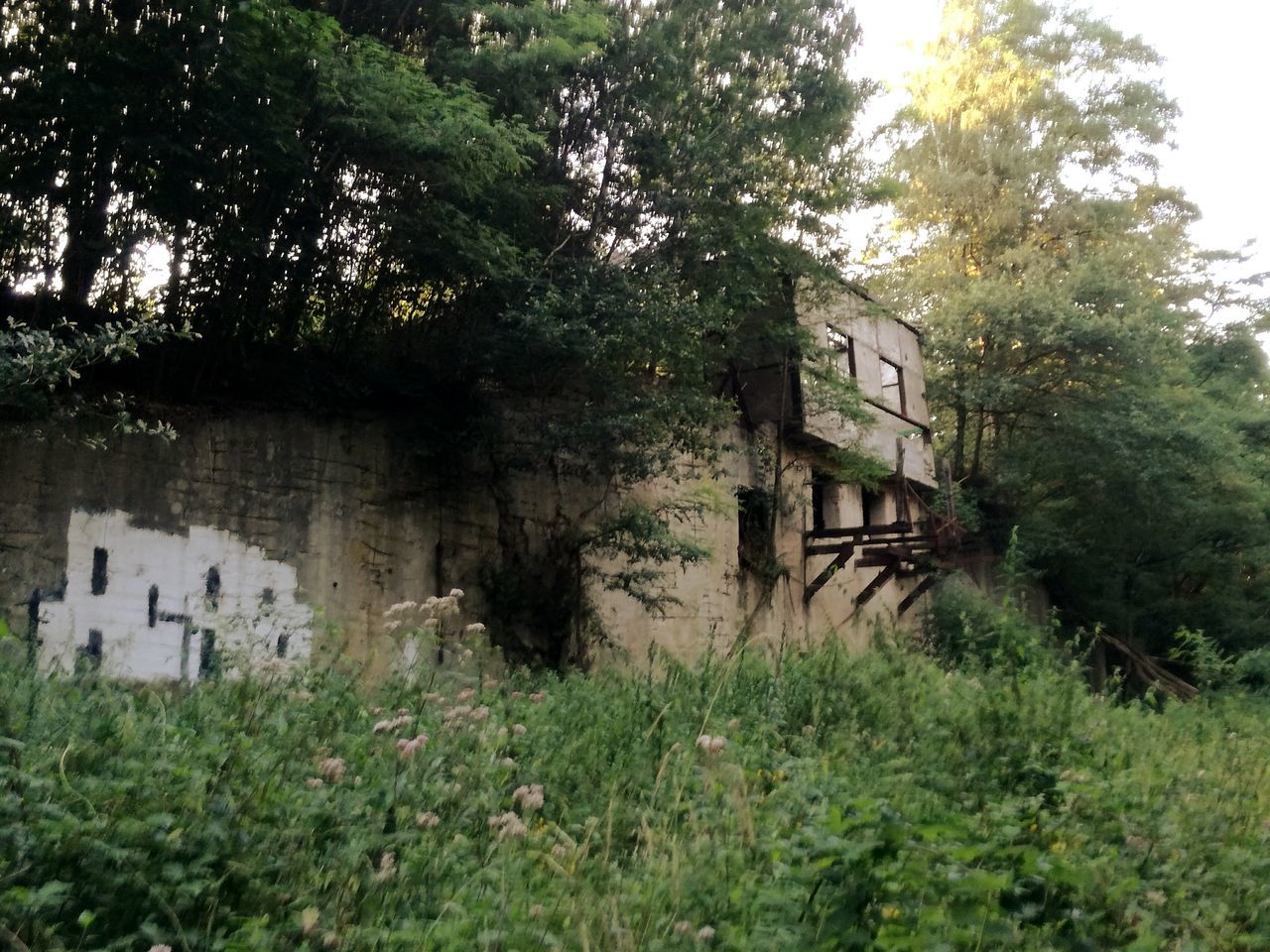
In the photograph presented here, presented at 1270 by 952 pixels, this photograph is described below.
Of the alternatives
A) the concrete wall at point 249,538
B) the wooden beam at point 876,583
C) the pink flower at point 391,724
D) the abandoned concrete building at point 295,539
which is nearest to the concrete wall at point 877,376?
the abandoned concrete building at point 295,539

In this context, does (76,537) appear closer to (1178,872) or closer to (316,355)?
(316,355)

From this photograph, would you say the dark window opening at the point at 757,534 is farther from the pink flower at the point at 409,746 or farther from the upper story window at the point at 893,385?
the pink flower at the point at 409,746

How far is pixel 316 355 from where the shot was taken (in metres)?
9.66

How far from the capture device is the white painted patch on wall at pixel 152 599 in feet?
25.5

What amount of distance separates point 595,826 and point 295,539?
17.9ft

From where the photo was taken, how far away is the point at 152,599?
816 centimetres

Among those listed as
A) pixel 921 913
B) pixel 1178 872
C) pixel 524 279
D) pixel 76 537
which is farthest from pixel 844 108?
pixel 921 913

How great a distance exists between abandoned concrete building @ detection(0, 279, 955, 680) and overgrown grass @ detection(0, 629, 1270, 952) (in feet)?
3.37

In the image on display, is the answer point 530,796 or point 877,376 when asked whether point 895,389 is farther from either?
point 530,796

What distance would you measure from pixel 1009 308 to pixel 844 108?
347 inches

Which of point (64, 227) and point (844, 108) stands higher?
point (844, 108)

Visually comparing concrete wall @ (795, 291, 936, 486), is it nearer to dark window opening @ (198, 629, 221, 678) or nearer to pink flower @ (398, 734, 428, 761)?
dark window opening @ (198, 629, 221, 678)

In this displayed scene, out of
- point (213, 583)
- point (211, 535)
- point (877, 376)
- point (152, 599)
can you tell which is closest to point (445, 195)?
point (211, 535)

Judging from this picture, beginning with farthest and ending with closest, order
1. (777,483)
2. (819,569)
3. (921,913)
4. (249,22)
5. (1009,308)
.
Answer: (1009,308)
(819,569)
(777,483)
(249,22)
(921,913)
